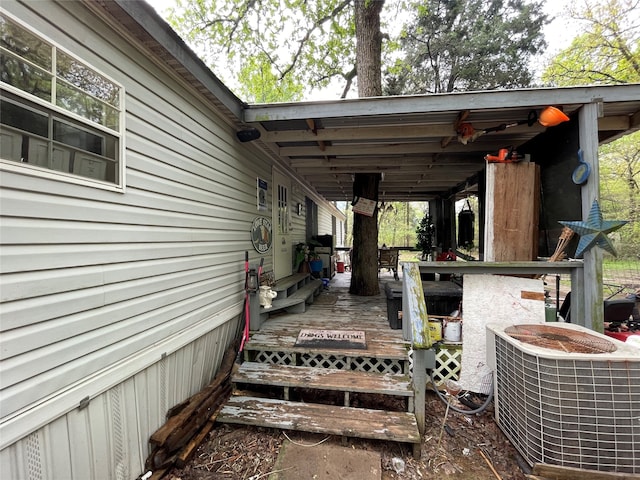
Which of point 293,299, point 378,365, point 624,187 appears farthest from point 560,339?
point 624,187

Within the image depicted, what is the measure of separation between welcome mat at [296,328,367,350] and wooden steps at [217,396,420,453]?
614 millimetres

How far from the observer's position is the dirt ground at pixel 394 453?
2.12 m

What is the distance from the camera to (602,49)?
10844 millimetres

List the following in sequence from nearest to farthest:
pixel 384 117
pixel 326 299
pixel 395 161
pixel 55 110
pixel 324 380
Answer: pixel 55 110 < pixel 324 380 < pixel 384 117 < pixel 395 161 < pixel 326 299

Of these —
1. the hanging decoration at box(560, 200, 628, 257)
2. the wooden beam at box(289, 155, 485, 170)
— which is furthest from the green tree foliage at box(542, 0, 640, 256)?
the hanging decoration at box(560, 200, 628, 257)

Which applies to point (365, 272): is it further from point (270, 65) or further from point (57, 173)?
point (270, 65)

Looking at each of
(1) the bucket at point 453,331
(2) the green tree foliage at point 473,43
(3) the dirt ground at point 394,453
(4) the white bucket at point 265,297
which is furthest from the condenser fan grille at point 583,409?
(2) the green tree foliage at point 473,43

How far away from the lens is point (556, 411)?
1.97m

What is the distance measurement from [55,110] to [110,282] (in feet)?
3.53

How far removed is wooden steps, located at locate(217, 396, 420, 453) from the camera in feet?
7.54

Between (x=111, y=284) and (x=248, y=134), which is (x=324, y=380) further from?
(x=248, y=134)

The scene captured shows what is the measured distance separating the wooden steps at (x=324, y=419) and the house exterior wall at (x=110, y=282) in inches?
24.4

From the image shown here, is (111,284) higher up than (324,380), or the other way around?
(111,284)

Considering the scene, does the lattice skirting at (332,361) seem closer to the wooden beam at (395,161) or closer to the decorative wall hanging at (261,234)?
the decorative wall hanging at (261,234)
